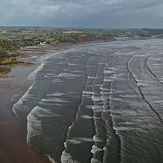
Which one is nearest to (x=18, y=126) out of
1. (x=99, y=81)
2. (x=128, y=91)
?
(x=128, y=91)

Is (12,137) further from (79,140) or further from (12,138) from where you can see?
(79,140)

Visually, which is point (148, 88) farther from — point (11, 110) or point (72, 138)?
point (11, 110)

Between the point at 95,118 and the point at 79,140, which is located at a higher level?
the point at 95,118

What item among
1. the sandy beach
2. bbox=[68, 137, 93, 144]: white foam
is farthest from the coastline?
bbox=[68, 137, 93, 144]: white foam

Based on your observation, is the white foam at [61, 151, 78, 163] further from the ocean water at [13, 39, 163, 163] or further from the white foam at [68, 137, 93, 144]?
the white foam at [68, 137, 93, 144]

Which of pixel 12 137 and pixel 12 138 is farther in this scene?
pixel 12 137

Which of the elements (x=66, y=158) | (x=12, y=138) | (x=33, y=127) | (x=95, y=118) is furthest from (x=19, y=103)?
(x=66, y=158)

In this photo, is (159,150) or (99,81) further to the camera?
(99,81)

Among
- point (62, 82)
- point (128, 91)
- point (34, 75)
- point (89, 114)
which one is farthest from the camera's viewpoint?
point (34, 75)

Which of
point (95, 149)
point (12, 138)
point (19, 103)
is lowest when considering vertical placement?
point (12, 138)
